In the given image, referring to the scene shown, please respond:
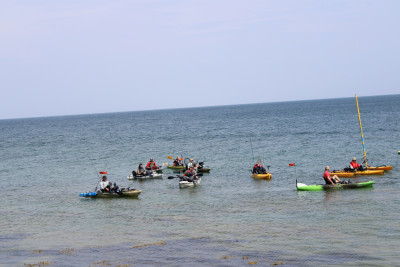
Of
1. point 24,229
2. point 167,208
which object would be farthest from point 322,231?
point 24,229

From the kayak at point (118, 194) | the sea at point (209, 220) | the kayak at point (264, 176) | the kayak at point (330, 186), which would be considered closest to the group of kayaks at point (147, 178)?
the kayak at point (118, 194)

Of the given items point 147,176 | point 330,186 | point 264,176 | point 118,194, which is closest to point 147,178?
point 147,176

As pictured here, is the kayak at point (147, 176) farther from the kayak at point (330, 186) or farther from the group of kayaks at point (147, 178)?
the kayak at point (330, 186)

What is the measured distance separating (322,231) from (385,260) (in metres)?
5.22

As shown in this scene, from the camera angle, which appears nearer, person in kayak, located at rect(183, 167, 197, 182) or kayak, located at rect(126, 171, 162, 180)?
person in kayak, located at rect(183, 167, 197, 182)

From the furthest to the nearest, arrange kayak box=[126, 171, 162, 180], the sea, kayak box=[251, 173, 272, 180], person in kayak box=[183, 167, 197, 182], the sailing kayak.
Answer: kayak box=[126, 171, 162, 180] < kayak box=[251, 173, 272, 180] < person in kayak box=[183, 167, 197, 182] < the sailing kayak < the sea

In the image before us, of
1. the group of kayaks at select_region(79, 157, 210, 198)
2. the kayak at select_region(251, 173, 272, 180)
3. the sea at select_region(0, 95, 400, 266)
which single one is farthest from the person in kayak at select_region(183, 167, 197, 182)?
the kayak at select_region(251, 173, 272, 180)

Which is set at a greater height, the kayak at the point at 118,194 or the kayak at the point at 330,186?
the kayak at the point at 118,194

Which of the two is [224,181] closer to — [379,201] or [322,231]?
[379,201]

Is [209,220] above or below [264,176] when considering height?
below

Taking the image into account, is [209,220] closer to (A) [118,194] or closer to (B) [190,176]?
(A) [118,194]

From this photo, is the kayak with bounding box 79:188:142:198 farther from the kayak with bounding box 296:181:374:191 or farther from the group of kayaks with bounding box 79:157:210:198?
the kayak with bounding box 296:181:374:191

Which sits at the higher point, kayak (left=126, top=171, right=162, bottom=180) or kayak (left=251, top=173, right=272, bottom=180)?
kayak (left=126, top=171, right=162, bottom=180)

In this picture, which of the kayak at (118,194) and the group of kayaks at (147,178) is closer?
the kayak at (118,194)
